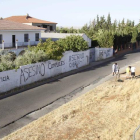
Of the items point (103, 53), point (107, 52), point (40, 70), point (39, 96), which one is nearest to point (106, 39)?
point (107, 52)

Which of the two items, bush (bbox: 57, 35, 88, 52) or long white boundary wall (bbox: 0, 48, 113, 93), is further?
bush (bbox: 57, 35, 88, 52)

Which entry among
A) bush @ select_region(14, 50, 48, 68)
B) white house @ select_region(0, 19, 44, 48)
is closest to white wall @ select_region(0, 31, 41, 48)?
white house @ select_region(0, 19, 44, 48)

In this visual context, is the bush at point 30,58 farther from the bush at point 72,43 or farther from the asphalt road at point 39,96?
the bush at point 72,43

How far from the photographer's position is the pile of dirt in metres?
10.5

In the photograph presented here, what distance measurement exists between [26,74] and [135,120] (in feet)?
35.2

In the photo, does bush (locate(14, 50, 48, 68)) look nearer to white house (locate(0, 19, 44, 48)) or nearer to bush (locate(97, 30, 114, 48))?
white house (locate(0, 19, 44, 48))

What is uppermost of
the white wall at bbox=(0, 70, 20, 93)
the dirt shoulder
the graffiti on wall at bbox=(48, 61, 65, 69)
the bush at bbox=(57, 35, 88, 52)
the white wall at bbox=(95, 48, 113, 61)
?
the bush at bbox=(57, 35, 88, 52)

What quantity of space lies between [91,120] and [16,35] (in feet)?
76.0

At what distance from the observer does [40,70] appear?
69.9 ft

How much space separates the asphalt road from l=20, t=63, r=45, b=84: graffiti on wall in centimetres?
A: 141

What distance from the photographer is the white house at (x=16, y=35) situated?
99.5 ft

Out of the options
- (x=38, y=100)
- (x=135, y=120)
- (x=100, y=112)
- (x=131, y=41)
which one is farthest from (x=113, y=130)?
(x=131, y=41)

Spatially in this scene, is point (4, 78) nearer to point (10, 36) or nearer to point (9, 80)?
point (9, 80)

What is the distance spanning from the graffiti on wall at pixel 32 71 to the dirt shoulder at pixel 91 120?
18.3 feet
